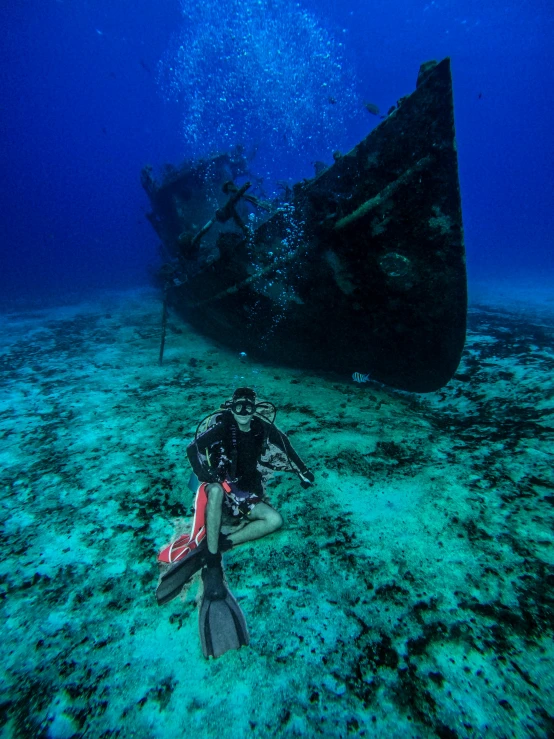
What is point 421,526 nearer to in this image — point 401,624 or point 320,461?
point 401,624

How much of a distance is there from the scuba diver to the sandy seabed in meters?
0.11

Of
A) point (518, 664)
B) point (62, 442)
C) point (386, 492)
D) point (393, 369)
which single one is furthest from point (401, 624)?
point (62, 442)

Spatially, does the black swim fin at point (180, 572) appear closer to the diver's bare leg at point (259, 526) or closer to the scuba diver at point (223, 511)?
the scuba diver at point (223, 511)

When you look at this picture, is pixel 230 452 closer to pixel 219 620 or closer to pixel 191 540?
pixel 191 540

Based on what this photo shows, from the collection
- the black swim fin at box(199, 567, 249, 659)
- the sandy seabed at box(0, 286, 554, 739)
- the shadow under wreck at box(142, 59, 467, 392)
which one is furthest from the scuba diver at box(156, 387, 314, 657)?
the shadow under wreck at box(142, 59, 467, 392)

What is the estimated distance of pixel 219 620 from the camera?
1900 millimetres

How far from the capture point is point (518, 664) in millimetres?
1543

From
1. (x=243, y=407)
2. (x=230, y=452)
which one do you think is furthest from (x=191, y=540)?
(x=243, y=407)

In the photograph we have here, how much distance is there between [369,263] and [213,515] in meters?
3.53

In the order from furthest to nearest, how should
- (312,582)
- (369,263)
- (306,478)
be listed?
(369,263), (306,478), (312,582)

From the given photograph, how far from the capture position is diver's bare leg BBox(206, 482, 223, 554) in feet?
7.32

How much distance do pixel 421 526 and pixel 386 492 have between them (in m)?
0.46

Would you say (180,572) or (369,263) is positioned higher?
(369,263)

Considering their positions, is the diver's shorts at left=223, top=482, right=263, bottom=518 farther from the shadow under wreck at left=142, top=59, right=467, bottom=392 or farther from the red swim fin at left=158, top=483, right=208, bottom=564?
the shadow under wreck at left=142, top=59, right=467, bottom=392
